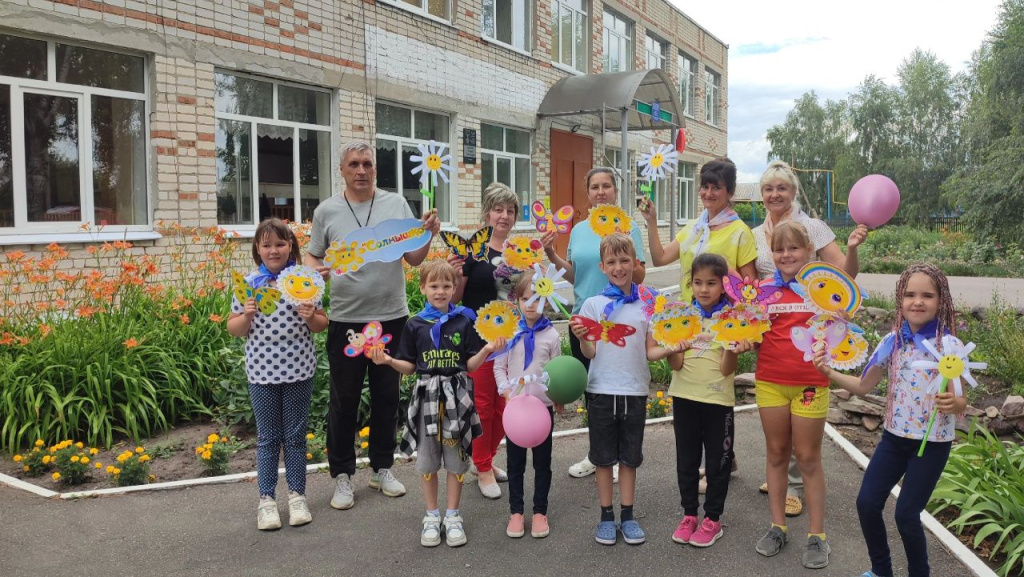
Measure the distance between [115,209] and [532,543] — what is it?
21.6 ft

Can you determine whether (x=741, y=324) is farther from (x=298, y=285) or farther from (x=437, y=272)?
(x=298, y=285)

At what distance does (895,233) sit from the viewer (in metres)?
22.1

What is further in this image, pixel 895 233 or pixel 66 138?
pixel 895 233

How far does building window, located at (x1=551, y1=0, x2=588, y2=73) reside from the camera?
15.7 metres

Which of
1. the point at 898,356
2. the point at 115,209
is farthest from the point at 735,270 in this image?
the point at 115,209

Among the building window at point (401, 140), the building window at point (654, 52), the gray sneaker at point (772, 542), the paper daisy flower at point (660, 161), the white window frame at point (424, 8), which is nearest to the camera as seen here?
the gray sneaker at point (772, 542)

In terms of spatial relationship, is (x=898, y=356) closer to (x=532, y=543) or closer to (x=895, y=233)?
(x=532, y=543)

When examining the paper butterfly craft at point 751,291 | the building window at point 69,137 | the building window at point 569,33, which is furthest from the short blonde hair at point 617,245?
the building window at point 569,33

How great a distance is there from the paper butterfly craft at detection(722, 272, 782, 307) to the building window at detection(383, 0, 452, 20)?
359 inches

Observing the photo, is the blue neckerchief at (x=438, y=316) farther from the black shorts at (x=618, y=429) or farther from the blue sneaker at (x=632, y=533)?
the blue sneaker at (x=632, y=533)

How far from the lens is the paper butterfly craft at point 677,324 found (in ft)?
10.6

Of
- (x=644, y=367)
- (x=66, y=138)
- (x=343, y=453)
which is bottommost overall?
(x=343, y=453)

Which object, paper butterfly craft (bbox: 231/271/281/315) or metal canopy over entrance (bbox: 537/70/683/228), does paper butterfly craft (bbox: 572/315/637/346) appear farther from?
metal canopy over entrance (bbox: 537/70/683/228)

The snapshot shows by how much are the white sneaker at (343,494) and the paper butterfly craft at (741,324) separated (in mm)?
2104
